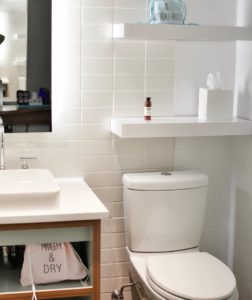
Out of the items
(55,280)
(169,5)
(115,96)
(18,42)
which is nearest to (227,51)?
(169,5)

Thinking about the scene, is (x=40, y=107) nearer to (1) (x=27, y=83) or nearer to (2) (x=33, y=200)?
(1) (x=27, y=83)

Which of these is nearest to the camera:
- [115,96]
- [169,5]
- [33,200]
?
[33,200]

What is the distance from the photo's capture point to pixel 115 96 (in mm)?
2633

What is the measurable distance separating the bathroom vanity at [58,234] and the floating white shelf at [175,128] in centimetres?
38

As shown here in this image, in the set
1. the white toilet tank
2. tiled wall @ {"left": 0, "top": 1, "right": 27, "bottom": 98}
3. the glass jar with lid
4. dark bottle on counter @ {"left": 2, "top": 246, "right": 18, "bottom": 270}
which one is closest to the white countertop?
dark bottle on counter @ {"left": 2, "top": 246, "right": 18, "bottom": 270}

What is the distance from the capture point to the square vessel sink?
2.05 m

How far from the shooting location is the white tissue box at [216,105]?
2.59 m

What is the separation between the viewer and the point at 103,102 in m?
2.62

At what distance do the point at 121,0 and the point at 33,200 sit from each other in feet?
3.53

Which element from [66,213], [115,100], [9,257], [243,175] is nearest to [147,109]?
[115,100]

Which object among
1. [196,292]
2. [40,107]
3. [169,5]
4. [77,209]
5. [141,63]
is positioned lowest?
[196,292]

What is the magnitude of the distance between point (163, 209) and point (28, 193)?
28.9 inches

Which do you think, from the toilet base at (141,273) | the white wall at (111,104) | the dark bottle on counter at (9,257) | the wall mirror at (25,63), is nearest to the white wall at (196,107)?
the white wall at (111,104)

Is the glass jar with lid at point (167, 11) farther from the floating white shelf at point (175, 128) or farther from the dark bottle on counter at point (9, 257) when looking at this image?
the dark bottle on counter at point (9, 257)
